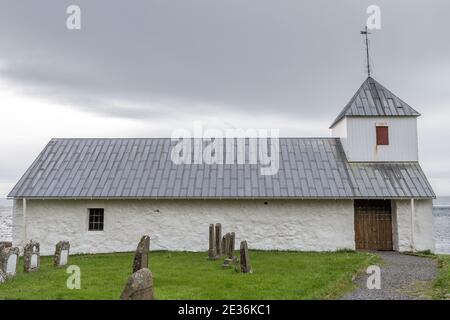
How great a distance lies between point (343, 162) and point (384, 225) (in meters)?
3.44

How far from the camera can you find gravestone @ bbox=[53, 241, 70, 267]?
45.7 feet

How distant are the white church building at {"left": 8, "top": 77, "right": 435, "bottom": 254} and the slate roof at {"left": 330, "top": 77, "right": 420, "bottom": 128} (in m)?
0.37

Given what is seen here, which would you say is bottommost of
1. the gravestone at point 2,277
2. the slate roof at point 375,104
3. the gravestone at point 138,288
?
the gravestone at point 2,277

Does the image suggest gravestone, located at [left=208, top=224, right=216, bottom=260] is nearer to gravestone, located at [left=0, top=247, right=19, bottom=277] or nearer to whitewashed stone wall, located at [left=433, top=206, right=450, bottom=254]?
gravestone, located at [left=0, top=247, right=19, bottom=277]

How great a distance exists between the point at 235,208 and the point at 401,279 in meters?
8.13

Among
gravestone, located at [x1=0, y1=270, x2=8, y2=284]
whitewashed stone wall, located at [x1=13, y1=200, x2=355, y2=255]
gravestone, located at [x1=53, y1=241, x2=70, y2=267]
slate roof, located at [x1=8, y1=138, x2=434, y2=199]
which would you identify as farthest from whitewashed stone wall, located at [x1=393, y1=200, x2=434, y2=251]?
gravestone, located at [x1=0, y1=270, x2=8, y2=284]

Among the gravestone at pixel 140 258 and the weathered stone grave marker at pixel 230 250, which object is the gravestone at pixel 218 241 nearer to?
the weathered stone grave marker at pixel 230 250

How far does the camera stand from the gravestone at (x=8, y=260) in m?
11.4

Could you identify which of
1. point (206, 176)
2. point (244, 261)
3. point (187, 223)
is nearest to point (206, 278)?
point (244, 261)

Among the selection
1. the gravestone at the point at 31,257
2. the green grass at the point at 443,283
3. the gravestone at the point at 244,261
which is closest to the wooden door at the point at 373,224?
the green grass at the point at 443,283

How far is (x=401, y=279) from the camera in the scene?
11.3 meters

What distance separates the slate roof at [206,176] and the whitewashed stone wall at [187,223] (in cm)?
49

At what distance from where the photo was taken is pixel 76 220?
1823 cm
